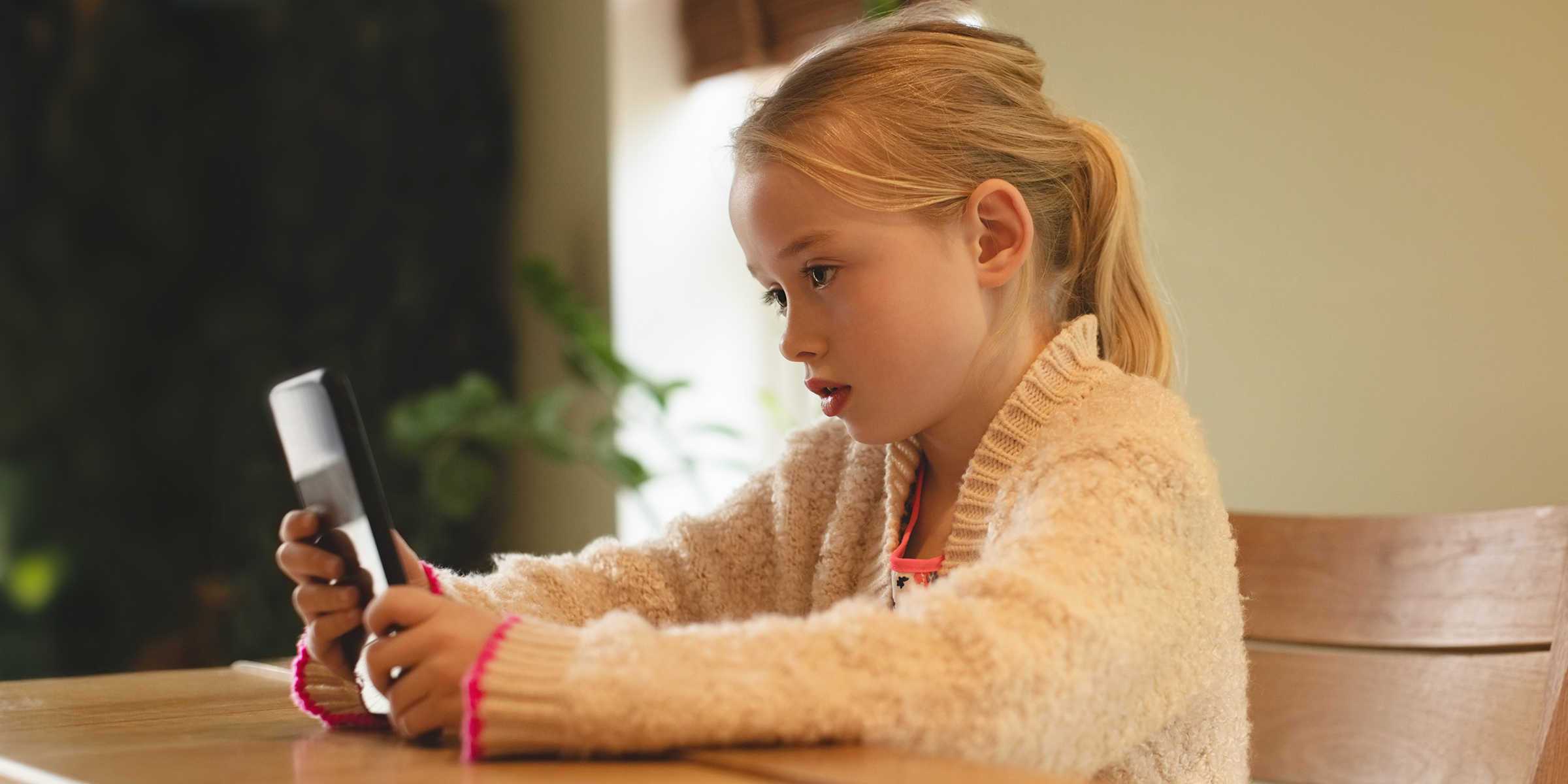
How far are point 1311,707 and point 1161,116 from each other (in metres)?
0.92

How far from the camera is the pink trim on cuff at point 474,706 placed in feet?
1.95

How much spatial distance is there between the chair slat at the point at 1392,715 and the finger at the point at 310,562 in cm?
75

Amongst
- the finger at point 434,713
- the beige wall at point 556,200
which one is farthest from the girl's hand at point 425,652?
the beige wall at point 556,200

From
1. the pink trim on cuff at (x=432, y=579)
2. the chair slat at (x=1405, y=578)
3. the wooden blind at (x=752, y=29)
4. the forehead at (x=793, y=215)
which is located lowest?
the chair slat at (x=1405, y=578)

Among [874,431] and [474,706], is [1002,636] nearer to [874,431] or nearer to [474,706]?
Answer: [474,706]

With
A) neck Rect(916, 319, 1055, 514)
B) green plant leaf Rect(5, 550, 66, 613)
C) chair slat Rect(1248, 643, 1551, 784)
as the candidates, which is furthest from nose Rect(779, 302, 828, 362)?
green plant leaf Rect(5, 550, 66, 613)

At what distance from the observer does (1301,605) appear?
1.11m

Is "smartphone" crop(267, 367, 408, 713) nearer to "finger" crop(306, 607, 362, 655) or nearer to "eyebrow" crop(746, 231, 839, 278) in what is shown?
"finger" crop(306, 607, 362, 655)

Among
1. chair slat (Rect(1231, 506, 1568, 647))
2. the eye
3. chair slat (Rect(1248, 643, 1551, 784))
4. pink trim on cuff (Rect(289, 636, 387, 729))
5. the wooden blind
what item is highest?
the wooden blind

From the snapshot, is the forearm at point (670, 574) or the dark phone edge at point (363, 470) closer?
the dark phone edge at point (363, 470)

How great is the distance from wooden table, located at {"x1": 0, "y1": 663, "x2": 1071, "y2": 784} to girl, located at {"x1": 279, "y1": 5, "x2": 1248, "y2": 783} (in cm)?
2

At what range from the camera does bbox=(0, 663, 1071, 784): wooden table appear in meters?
0.54

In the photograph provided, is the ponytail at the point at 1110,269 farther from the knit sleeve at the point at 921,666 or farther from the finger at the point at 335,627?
the finger at the point at 335,627

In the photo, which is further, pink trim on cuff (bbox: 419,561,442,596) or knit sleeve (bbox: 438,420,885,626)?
knit sleeve (bbox: 438,420,885,626)
